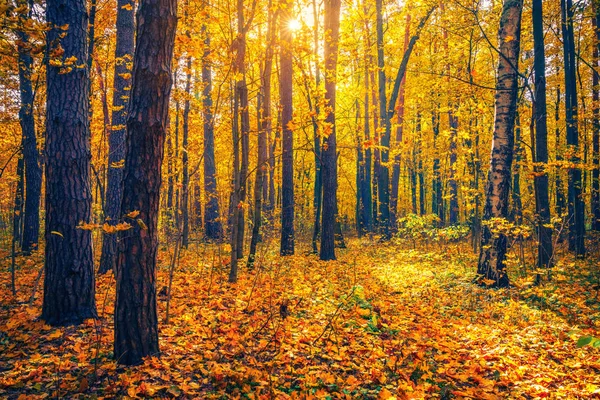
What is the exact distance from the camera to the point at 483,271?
25.7 feet

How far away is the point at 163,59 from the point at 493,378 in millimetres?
5160

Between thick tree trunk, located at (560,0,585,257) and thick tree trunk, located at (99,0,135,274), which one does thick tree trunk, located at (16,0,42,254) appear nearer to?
thick tree trunk, located at (99,0,135,274)

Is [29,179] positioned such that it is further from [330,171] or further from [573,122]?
[573,122]

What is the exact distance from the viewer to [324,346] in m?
4.76

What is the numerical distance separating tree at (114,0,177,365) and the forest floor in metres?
0.28

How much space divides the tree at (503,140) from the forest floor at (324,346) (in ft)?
2.15

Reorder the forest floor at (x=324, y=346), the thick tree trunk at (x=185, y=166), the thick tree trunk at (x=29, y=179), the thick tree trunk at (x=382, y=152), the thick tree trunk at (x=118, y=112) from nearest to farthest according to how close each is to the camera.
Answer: the forest floor at (x=324, y=346) → the thick tree trunk at (x=185, y=166) → the thick tree trunk at (x=118, y=112) → the thick tree trunk at (x=29, y=179) → the thick tree trunk at (x=382, y=152)

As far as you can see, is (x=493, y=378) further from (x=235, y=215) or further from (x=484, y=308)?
(x=235, y=215)

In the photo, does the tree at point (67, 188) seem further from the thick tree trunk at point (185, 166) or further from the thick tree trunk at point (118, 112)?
the thick tree trunk at point (118, 112)

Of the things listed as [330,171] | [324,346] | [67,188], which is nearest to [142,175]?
[67,188]

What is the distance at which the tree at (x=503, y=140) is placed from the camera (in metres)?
7.62

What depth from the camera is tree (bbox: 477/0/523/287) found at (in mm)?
7621

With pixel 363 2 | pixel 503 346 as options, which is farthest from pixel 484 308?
pixel 363 2

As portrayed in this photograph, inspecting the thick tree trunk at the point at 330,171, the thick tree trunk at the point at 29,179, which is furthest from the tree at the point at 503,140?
the thick tree trunk at the point at 29,179
